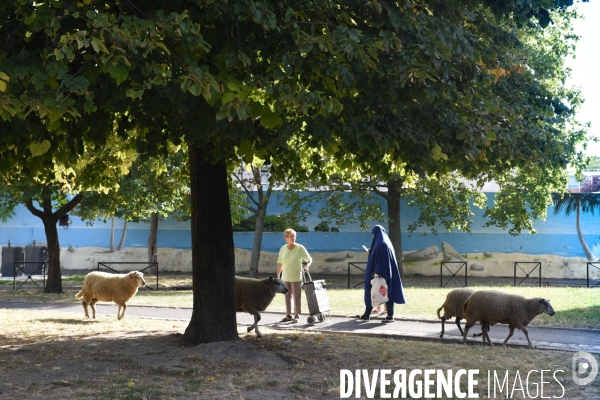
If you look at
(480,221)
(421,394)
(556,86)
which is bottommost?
(421,394)

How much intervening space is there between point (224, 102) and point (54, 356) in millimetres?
4989

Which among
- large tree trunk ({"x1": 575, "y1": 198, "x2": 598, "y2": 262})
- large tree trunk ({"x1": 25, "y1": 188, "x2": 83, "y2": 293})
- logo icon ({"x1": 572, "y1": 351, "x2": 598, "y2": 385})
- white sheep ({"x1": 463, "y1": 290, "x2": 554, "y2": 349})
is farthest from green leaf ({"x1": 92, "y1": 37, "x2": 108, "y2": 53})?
large tree trunk ({"x1": 575, "y1": 198, "x2": 598, "y2": 262})

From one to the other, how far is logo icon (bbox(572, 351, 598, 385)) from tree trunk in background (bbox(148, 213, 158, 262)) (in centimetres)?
2861

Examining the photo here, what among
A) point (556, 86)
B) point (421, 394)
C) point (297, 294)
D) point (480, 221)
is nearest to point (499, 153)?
point (421, 394)

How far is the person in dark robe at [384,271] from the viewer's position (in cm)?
1463

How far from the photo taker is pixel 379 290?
47.7ft

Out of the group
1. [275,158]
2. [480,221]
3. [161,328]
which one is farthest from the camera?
[480,221]

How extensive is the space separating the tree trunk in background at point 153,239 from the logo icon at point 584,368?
28.6 metres

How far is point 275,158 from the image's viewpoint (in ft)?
37.9

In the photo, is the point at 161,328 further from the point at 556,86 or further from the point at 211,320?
the point at 556,86

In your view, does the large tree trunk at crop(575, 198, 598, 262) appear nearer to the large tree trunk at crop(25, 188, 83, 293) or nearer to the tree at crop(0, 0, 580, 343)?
the large tree trunk at crop(25, 188, 83, 293)

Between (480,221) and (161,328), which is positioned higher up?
(480,221)

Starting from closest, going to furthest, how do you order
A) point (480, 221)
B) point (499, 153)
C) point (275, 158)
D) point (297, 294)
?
point (499, 153), point (275, 158), point (297, 294), point (480, 221)

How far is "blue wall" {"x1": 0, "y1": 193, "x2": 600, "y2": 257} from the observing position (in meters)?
33.9
